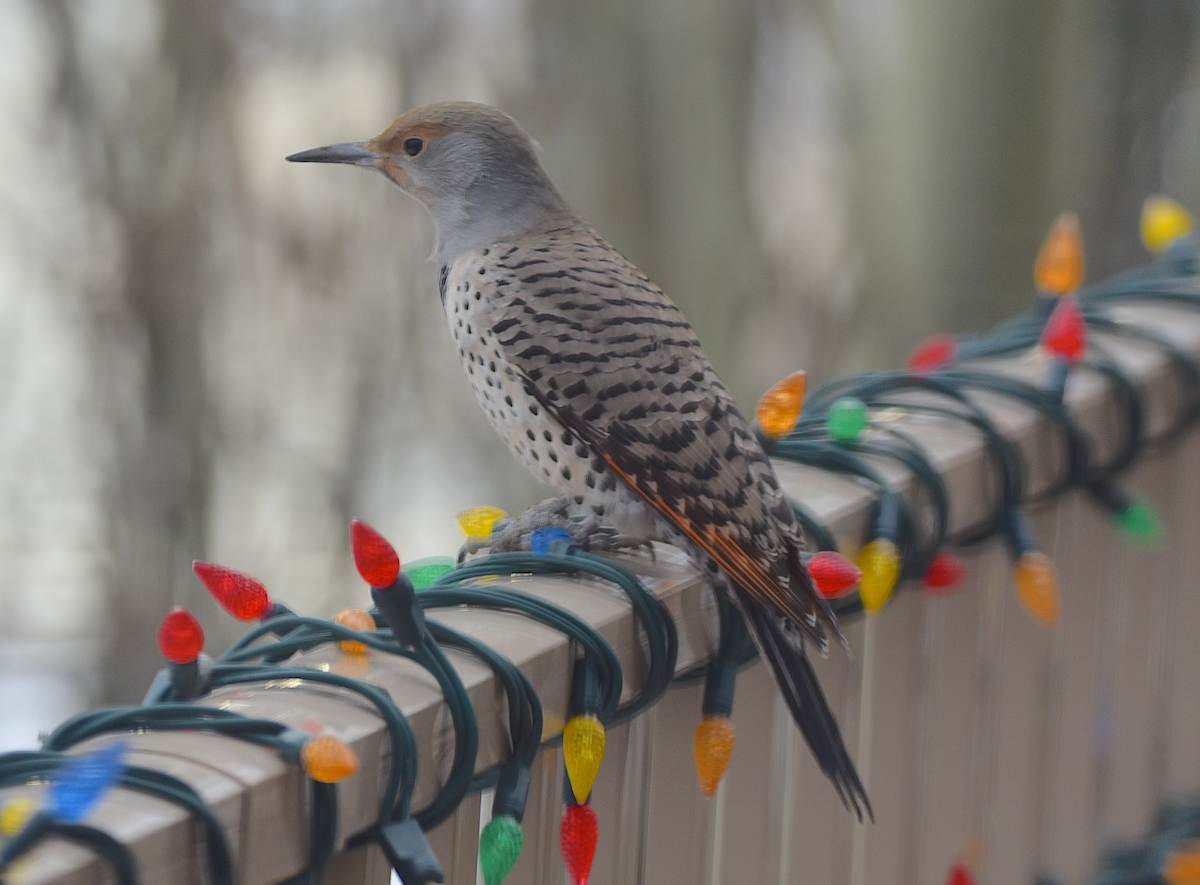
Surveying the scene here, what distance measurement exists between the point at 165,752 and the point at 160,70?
3.76 meters

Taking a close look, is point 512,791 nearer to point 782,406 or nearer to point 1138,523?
point 782,406

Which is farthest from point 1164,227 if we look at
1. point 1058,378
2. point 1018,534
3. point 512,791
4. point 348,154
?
point 512,791

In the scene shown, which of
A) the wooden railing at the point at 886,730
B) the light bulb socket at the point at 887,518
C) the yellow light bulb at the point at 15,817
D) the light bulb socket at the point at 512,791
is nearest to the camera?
the yellow light bulb at the point at 15,817

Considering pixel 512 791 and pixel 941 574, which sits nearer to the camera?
pixel 512 791

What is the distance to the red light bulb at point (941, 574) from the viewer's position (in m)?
1.32

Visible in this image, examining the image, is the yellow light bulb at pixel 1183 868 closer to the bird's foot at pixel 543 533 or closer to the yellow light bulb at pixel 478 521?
the bird's foot at pixel 543 533

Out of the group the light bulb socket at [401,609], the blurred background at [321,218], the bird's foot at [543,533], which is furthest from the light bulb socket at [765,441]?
the blurred background at [321,218]

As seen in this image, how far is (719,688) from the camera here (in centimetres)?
107

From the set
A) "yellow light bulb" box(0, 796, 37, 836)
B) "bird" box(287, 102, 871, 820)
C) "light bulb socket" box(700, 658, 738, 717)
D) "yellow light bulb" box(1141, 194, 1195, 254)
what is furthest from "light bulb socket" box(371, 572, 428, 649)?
"yellow light bulb" box(1141, 194, 1195, 254)

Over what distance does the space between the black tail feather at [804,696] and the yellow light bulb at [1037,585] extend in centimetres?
31

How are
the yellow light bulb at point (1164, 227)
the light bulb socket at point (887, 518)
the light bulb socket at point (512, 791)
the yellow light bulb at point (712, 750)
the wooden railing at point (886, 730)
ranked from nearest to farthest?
the wooden railing at point (886, 730) < the light bulb socket at point (512, 791) < the yellow light bulb at point (712, 750) < the light bulb socket at point (887, 518) < the yellow light bulb at point (1164, 227)

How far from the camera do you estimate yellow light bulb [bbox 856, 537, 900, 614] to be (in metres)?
1.22

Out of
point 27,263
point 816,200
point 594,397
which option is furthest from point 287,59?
point 594,397

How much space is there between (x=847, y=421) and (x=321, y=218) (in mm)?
3033
